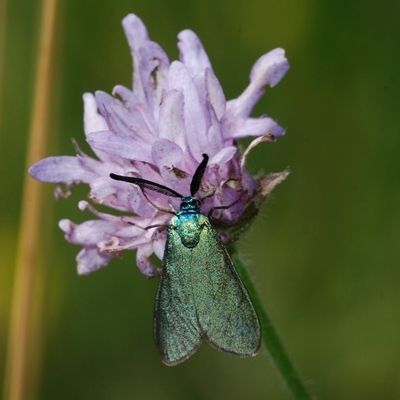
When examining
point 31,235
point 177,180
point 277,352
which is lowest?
point 277,352

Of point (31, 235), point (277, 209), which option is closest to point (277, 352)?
point (31, 235)

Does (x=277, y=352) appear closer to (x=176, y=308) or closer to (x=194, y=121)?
(x=176, y=308)

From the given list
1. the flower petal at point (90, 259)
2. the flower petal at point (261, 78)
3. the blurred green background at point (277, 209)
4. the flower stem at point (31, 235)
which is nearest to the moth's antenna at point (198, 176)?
the flower petal at point (261, 78)

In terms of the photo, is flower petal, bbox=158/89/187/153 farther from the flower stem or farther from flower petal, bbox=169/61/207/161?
the flower stem

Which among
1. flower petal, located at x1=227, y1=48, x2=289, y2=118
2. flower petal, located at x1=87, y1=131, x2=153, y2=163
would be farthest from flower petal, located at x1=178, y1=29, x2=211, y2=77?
flower petal, located at x1=87, y1=131, x2=153, y2=163

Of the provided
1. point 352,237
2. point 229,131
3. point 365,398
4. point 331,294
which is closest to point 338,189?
point 352,237

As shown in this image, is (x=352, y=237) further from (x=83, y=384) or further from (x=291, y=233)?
(x=83, y=384)

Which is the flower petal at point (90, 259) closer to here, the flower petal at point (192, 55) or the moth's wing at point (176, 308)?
the moth's wing at point (176, 308)

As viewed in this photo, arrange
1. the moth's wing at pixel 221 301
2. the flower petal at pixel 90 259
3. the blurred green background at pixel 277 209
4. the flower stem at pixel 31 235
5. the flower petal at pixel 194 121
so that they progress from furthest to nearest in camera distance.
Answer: the blurred green background at pixel 277 209
the flower stem at pixel 31 235
the flower petal at pixel 90 259
the flower petal at pixel 194 121
the moth's wing at pixel 221 301
